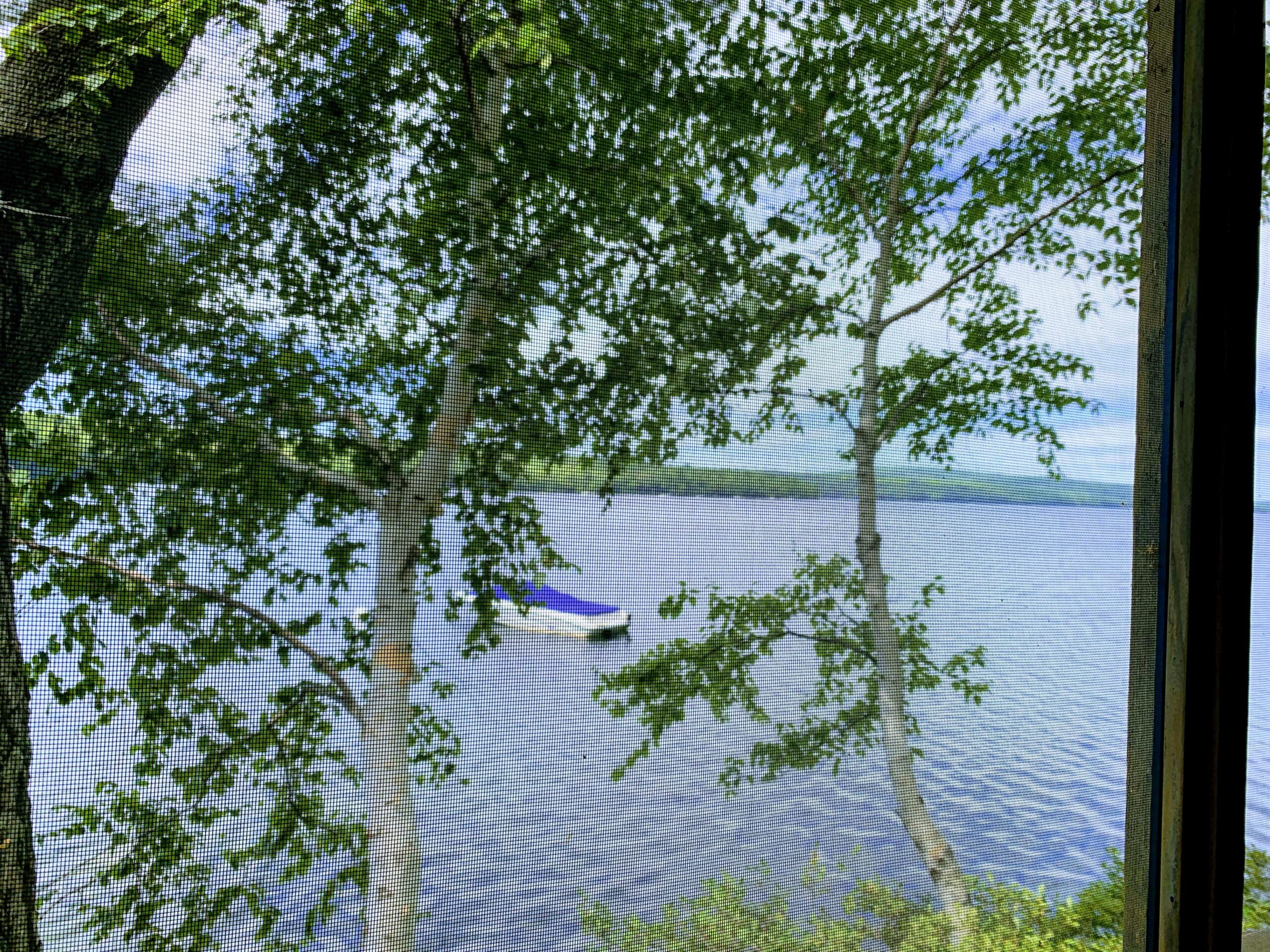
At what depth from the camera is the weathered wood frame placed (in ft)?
3.81

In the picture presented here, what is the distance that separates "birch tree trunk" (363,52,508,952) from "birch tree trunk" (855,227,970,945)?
2.42 feet

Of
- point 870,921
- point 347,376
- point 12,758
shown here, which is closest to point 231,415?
point 347,376

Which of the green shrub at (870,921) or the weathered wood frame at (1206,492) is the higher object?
the weathered wood frame at (1206,492)

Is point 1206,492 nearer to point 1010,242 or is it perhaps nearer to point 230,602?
point 1010,242

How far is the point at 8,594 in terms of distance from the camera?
1118 millimetres

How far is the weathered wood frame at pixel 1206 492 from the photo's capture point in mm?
1160

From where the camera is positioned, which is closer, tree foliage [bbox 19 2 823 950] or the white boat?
tree foliage [bbox 19 2 823 950]

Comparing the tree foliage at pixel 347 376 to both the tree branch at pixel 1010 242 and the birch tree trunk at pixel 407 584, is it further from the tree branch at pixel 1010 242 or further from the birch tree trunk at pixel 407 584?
the tree branch at pixel 1010 242

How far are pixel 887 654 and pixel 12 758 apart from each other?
1.40 meters

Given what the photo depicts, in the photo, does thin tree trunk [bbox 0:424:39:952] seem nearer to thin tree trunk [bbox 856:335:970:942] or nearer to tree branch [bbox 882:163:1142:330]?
thin tree trunk [bbox 856:335:970:942]

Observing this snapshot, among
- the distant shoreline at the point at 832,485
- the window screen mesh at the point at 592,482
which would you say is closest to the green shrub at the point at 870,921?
the window screen mesh at the point at 592,482

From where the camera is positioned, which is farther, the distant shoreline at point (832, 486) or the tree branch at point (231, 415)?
the distant shoreline at point (832, 486)

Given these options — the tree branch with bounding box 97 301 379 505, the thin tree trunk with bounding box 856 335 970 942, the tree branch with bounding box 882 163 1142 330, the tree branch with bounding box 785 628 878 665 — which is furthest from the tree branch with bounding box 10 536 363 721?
the tree branch with bounding box 882 163 1142 330

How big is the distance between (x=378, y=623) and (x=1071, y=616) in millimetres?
1327
